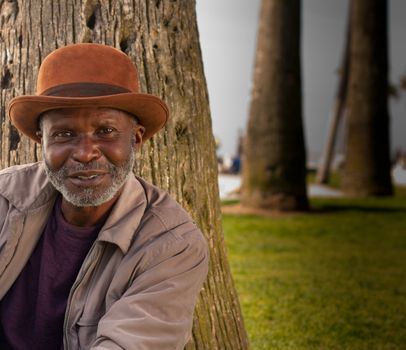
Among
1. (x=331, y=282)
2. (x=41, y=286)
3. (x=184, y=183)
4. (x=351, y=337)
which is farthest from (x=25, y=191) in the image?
(x=331, y=282)

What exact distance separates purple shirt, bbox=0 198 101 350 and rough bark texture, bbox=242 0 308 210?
1064 cm

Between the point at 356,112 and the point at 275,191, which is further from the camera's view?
the point at 356,112

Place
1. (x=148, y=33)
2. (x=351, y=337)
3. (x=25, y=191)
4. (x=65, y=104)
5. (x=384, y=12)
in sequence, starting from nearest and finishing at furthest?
(x=65, y=104), (x=25, y=191), (x=148, y=33), (x=351, y=337), (x=384, y=12)

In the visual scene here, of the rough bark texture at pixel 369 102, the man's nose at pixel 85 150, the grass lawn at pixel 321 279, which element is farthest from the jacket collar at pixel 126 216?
the rough bark texture at pixel 369 102

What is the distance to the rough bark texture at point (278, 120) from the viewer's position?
13.5 metres

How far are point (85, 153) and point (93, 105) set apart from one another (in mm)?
175

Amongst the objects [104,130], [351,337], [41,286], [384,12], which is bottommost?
[351,337]

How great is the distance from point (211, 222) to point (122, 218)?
3.66 feet

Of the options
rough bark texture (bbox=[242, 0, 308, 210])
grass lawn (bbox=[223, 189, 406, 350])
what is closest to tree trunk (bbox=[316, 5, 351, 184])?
rough bark texture (bbox=[242, 0, 308, 210])

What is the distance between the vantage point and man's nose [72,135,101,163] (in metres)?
2.80

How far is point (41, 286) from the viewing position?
2904 mm

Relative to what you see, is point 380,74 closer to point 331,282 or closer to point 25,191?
point 331,282

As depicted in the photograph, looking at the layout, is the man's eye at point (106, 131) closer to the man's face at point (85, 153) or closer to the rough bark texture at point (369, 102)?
the man's face at point (85, 153)

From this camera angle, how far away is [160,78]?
3.80 m
